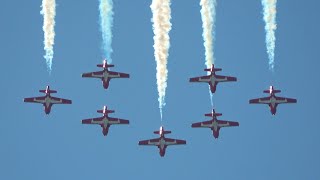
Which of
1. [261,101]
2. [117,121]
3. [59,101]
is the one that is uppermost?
[59,101]

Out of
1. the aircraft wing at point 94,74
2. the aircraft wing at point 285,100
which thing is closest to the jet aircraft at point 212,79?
the aircraft wing at point 285,100

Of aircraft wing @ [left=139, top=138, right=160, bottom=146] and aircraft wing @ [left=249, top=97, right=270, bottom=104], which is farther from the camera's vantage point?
aircraft wing @ [left=249, top=97, right=270, bottom=104]

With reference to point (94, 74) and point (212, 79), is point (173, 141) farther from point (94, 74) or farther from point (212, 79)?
point (94, 74)

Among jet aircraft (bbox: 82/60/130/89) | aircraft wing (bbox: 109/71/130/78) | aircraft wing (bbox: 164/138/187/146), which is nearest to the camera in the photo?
jet aircraft (bbox: 82/60/130/89)

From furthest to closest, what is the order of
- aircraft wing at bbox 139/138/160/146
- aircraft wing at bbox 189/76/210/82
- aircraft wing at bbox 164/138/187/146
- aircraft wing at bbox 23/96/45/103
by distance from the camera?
aircraft wing at bbox 23/96/45/103 → aircraft wing at bbox 164/138/187/146 → aircraft wing at bbox 139/138/160/146 → aircraft wing at bbox 189/76/210/82

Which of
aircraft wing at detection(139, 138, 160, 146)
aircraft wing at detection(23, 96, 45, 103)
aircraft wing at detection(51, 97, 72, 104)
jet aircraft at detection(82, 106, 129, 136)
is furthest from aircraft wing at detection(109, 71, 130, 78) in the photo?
aircraft wing at detection(23, 96, 45, 103)

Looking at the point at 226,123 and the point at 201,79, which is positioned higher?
the point at 201,79

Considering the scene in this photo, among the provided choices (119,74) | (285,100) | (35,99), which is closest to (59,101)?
(35,99)

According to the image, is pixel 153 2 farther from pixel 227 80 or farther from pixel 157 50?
pixel 227 80

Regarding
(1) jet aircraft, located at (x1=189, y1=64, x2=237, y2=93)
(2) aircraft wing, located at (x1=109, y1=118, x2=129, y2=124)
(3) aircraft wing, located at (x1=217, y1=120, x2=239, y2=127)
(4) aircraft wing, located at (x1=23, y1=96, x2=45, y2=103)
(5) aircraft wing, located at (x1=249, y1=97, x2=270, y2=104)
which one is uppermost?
(1) jet aircraft, located at (x1=189, y1=64, x2=237, y2=93)

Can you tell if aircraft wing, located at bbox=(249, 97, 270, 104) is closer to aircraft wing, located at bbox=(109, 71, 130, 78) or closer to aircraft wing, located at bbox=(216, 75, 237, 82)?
aircraft wing, located at bbox=(216, 75, 237, 82)

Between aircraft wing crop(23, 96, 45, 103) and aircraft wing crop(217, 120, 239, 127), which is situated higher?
aircraft wing crop(23, 96, 45, 103)

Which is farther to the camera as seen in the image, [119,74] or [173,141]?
[173,141]

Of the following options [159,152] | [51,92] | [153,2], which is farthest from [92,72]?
[153,2]
